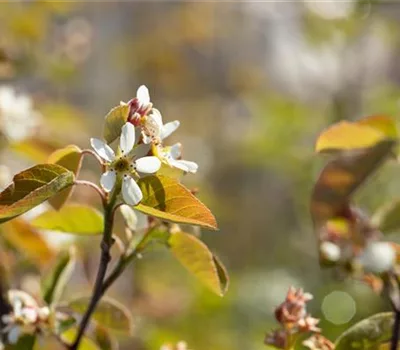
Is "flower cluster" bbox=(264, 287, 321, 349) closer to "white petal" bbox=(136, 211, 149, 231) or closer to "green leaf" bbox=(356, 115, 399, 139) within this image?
"white petal" bbox=(136, 211, 149, 231)

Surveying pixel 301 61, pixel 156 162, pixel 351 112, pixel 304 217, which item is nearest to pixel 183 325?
pixel 304 217

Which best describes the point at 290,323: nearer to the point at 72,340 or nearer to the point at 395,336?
the point at 395,336

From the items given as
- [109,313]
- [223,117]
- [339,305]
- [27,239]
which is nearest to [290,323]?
[109,313]

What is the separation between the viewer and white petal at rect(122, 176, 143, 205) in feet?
1.65

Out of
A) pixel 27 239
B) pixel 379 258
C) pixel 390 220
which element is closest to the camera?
pixel 379 258

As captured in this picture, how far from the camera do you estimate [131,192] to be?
0.51 m

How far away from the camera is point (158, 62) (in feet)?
8.98

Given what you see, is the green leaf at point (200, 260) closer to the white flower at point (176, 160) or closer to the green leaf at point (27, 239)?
the white flower at point (176, 160)

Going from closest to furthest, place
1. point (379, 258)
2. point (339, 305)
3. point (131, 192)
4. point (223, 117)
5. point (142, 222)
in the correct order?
point (131, 192)
point (379, 258)
point (142, 222)
point (339, 305)
point (223, 117)

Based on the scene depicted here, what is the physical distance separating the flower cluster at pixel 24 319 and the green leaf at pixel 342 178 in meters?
0.25

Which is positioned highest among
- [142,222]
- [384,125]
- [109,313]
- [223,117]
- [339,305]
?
[384,125]

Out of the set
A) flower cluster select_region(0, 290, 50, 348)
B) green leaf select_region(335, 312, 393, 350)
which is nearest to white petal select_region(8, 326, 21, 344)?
flower cluster select_region(0, 290, 50, 348)

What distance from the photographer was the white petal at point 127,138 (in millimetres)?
524

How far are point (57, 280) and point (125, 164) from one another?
0.17 m
